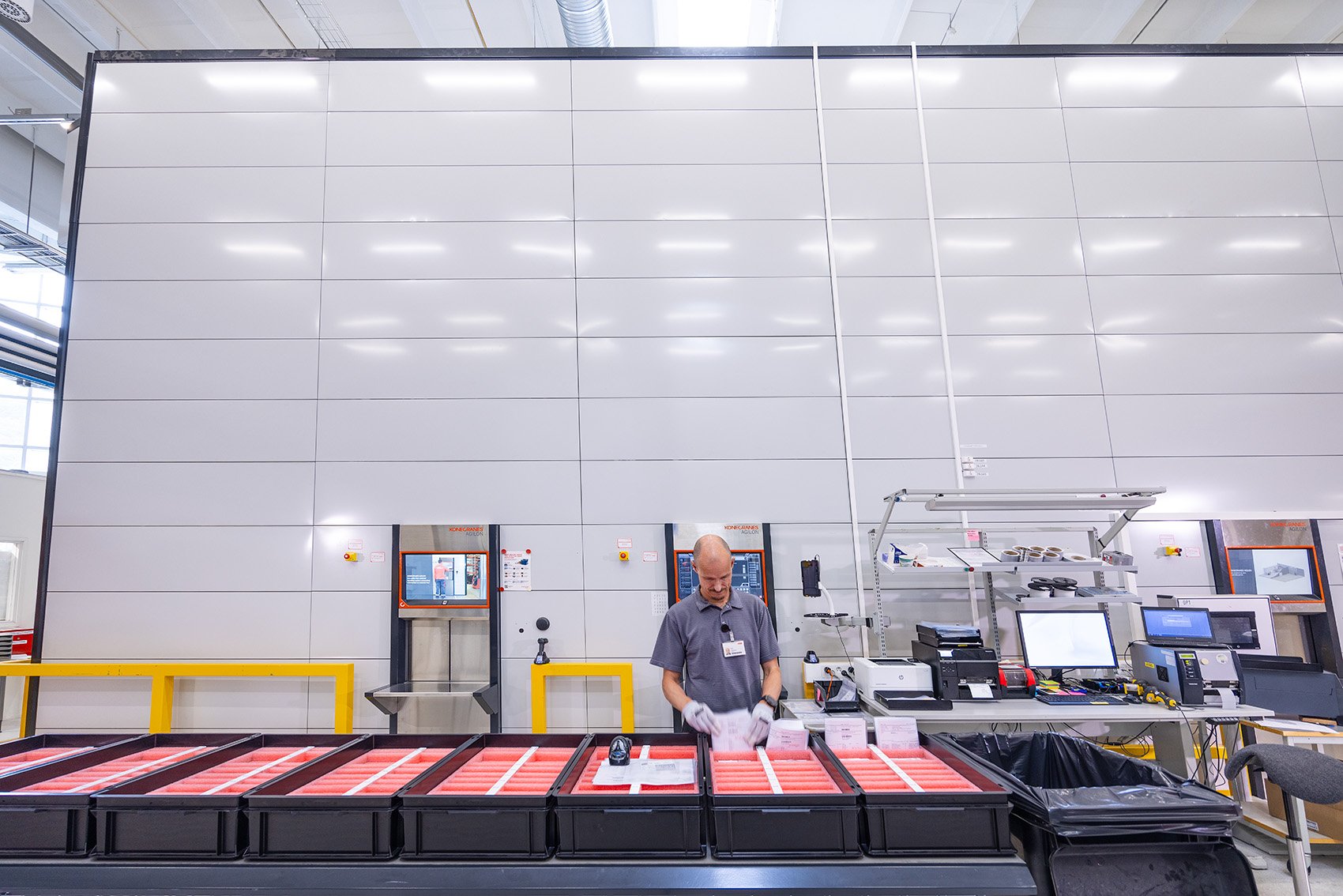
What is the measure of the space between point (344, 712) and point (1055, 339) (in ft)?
14.7

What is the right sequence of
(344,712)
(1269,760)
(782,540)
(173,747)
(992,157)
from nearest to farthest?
(1269,760)
(173,747)
(344,712)
(782,540)
(992,157)

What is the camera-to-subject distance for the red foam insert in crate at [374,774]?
1.66 metres

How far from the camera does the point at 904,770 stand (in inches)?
70.5

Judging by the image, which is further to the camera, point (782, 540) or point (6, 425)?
point (6, 425)

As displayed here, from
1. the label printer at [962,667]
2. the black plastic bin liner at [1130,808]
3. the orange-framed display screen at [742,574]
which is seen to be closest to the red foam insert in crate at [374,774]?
the black plastic bin liner at [1130,808]

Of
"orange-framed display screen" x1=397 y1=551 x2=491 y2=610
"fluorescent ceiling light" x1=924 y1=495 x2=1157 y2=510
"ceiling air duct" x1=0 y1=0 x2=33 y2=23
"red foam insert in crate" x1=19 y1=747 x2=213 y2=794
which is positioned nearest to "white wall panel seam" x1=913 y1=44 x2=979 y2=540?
"fluorescent ceiling light" x1=924 y1=495 x2=1157 y2=510

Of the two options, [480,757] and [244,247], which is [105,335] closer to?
[244,247]

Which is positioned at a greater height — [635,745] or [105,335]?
[105,335]

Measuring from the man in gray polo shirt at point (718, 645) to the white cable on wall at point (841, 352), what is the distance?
0.83 metres

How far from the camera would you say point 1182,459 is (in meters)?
3.91

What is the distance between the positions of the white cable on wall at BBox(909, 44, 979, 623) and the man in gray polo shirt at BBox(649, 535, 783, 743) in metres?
1.50

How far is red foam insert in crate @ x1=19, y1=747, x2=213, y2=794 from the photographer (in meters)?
1.71

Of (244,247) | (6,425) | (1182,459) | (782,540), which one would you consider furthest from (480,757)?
(6,425)

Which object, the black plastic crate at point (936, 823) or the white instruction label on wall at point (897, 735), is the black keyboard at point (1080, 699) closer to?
the white instruction label on wall at point (897, 735)
